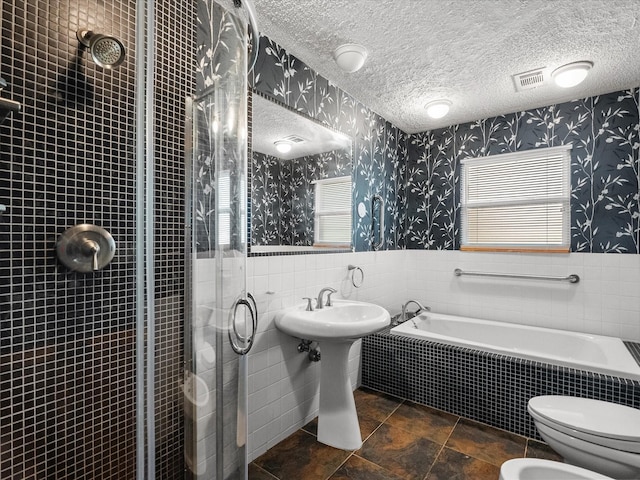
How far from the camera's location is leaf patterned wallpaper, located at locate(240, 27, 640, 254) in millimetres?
2266

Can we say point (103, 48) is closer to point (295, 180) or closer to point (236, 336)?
point (236, 336)

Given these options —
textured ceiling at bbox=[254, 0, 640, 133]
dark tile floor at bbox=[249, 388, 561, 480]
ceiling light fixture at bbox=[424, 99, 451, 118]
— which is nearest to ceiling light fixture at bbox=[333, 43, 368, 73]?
textured ceiling at bbox=[254, 0, 640, 133]

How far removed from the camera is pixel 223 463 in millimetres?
1040

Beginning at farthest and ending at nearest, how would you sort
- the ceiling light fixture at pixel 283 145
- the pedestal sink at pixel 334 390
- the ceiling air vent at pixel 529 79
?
the ceiling air vent at pixel 529 79
the ceiling light fixture at pixel 283 145
the pedestal sink at pixel 334 390

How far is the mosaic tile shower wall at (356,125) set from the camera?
1.96 m

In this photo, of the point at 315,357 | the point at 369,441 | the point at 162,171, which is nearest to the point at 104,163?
the point at 162,171

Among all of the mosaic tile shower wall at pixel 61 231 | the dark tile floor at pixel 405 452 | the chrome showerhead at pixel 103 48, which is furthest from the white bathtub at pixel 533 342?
the chrome showerhead at pixel 103 48

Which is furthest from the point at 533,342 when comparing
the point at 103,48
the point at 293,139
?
the point at 103,48

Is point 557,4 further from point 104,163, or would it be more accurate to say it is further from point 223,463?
point 223,463

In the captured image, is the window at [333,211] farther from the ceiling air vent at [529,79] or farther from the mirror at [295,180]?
the ceiling air vent at [529,79]

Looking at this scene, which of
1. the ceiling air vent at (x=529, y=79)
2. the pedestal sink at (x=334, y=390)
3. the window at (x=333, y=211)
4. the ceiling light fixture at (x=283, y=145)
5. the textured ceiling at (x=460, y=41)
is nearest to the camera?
the textured ceiling at (x=460, y=41)

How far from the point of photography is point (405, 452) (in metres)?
1.88

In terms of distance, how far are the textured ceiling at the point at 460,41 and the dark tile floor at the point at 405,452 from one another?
2.46 metres

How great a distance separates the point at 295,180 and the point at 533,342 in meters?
2.44
